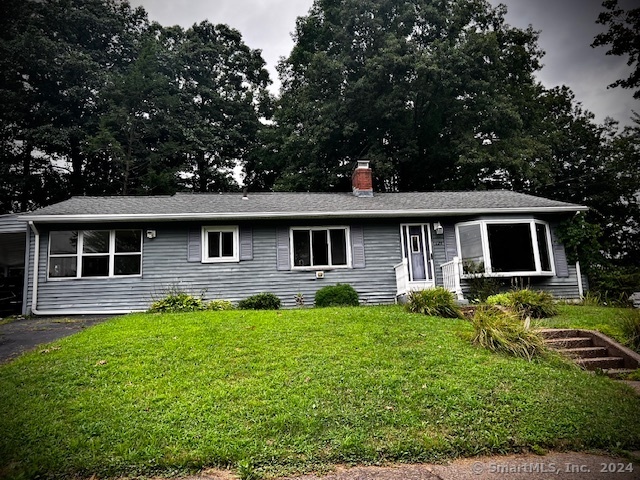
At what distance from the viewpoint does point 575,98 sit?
83.8 ft

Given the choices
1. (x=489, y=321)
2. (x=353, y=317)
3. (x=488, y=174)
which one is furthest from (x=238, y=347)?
(x=488, y=174)

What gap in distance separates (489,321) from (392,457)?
11.9 ft

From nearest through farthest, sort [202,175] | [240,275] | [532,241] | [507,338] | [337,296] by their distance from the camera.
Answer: [507,338], [337,296], [240,275], [532,241], [202,175]

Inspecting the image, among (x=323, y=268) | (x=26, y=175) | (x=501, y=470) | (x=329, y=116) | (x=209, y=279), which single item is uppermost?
(x=329, y=116)

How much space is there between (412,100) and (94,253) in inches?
693

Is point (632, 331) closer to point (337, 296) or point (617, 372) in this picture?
point (617, 372)

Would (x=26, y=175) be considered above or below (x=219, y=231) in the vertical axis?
above

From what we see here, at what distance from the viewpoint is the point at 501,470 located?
3.40 meters

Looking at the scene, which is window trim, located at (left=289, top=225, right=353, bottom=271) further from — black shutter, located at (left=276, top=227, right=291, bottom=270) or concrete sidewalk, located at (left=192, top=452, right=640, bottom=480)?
concrete sidewalk, located at (left=192, top=452, right=640, bottom=480)

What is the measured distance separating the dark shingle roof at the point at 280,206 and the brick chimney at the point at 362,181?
428mm

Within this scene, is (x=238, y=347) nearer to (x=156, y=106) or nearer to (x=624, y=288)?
(x=624, y=288)

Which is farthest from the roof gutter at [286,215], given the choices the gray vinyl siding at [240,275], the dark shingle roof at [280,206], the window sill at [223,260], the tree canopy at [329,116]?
the tree canopy at [329,116]

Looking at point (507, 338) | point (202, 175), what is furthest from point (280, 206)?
point (202, 175)

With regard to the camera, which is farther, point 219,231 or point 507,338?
point 219,231
